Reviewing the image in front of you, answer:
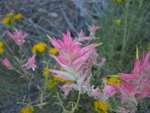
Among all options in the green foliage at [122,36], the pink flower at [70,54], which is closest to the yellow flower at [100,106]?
the green foliage at [122,36]

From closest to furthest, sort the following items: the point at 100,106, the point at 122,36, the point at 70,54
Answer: the point at 70,54, the point at 100,106, the point at 122,36

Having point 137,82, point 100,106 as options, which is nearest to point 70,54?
point 137,82

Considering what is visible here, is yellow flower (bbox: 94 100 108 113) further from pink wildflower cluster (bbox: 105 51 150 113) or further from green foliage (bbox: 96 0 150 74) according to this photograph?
pink wildflower cluster (bbox: 105 51 150 113)

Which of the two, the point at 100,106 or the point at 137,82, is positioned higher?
the point at 137,82

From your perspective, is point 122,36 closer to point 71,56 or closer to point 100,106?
point 100,106

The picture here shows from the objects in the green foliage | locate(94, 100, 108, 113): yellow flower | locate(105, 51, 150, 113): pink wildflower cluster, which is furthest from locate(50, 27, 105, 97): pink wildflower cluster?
the green foliage

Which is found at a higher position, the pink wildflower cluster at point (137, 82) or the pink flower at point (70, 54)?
the pink flower at point (70, 54)

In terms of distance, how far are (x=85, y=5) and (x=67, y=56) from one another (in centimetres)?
214

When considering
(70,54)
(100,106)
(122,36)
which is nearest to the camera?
(70,54)

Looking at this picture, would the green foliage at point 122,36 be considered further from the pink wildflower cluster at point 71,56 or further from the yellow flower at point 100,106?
the pink wildflower cluster at point 71,56

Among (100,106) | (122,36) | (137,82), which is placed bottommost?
(100,106)

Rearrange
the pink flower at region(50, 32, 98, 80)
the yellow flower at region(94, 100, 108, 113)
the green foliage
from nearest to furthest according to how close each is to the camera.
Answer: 1. the pink flower at region(50, 32, 98, 80)
2. the yellow flower at region(94, 100, 108, 113)
3. the green foliage

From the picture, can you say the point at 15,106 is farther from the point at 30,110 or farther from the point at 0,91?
the point at 30,110

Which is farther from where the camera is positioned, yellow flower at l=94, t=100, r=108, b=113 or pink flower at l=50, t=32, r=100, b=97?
yellow flower at l=94, t=100, r=108, b=113
